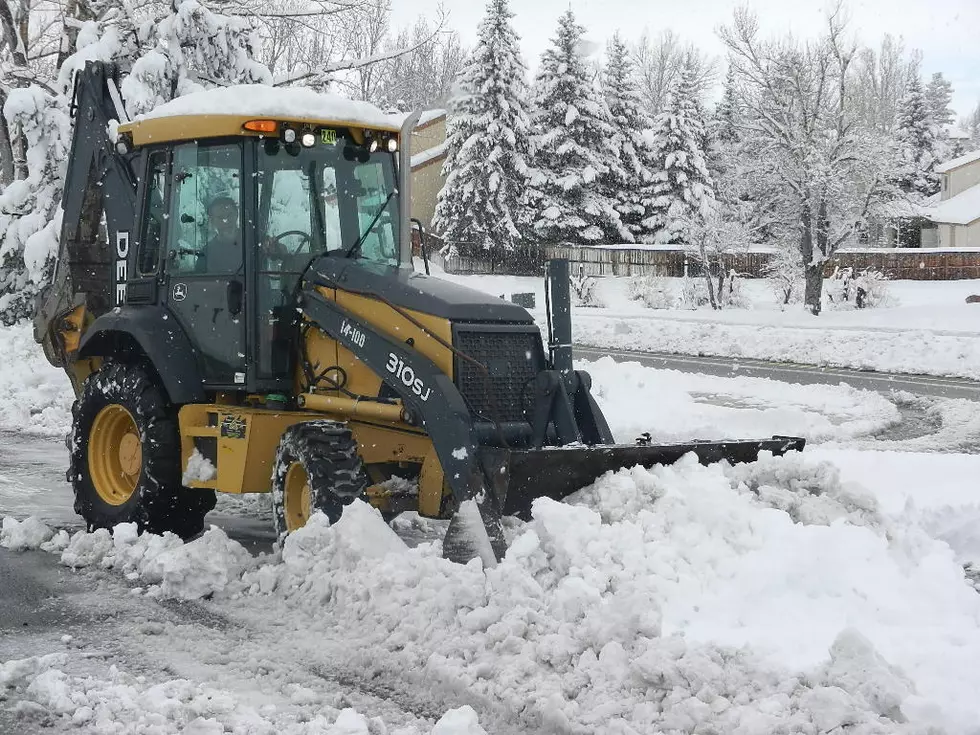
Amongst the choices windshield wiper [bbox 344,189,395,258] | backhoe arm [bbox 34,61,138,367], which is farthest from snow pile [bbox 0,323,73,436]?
windshield wiper [bbox 344,189,395,258]

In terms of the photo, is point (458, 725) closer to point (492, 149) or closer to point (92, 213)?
point (92, 213)

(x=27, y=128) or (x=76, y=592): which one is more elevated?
(x=27, y=128)

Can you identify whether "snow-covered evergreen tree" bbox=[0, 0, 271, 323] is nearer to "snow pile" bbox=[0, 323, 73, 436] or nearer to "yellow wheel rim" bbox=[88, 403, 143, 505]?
"snow pile" bbox=[0, 323, 73, 436]

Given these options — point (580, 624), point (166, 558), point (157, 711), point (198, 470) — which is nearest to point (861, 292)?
point (198, 470)

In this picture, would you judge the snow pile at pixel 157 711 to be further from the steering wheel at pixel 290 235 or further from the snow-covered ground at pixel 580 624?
the steering wheel at pixel 290 235

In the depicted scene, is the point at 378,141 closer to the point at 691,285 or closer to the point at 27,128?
the point at 27,128

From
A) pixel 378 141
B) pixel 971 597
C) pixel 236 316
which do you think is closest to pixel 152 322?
pixel 236 316

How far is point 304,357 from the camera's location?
24.1 ft

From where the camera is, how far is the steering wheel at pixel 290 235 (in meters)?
7.27

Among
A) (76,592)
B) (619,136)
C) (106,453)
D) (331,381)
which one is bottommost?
(76,592)

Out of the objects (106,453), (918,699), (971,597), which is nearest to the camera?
(918,699)

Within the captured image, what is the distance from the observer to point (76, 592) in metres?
6.39

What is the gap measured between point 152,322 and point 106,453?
1131mm

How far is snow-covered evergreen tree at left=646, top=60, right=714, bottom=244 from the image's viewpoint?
1969 inches
